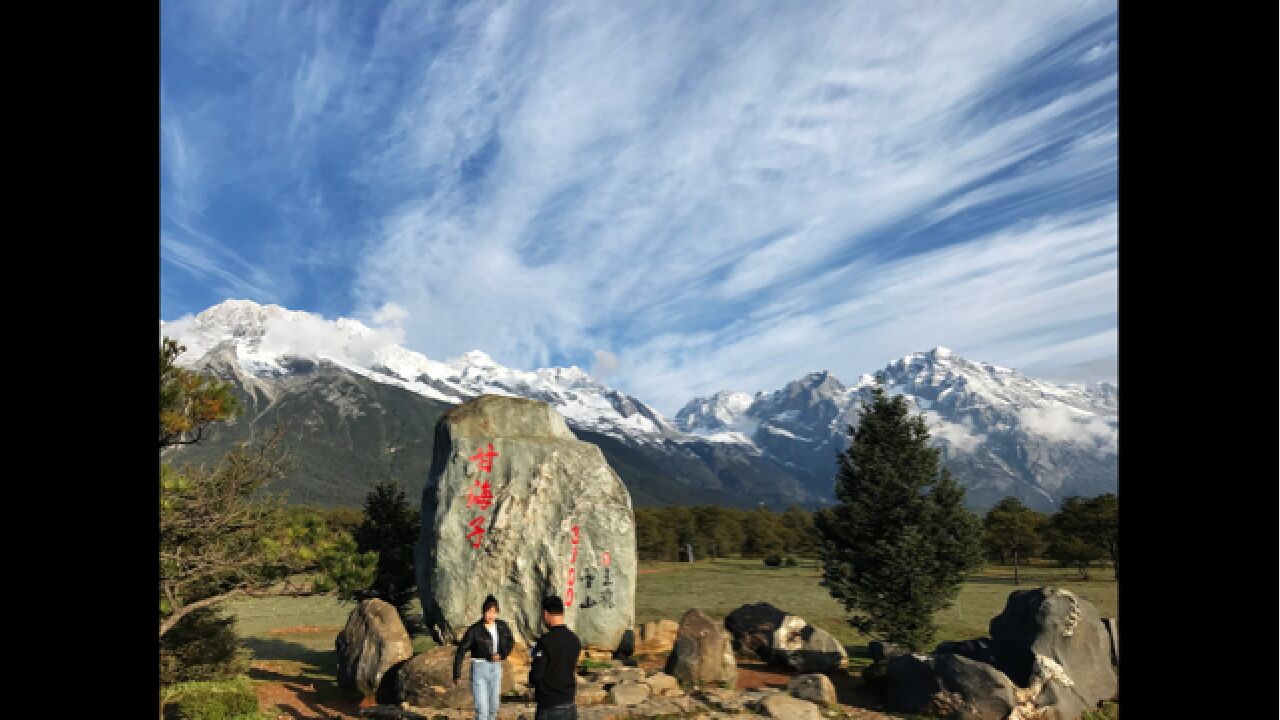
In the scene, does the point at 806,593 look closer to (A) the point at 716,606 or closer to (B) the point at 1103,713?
(A) the point at 716,606

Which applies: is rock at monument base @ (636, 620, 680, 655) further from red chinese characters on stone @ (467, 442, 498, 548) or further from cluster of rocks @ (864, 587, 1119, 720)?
cluster of rocks @ (864, 587, 1119, 720)

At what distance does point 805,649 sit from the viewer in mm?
13539

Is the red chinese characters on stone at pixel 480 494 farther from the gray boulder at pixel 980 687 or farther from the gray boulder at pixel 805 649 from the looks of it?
the gray boulder at pixel 980 687

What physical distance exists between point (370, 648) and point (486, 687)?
4.32 m

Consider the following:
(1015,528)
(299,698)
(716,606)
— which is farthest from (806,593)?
(299,698)

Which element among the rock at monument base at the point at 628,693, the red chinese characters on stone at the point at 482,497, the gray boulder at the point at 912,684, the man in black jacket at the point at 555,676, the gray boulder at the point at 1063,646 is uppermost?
the red chinese characters on stone at the point at 482,497

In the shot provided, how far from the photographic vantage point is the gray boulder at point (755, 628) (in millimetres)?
14250

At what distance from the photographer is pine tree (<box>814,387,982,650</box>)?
517 inches

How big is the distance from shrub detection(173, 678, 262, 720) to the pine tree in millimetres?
10701

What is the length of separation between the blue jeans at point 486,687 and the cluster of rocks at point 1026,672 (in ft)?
21.7

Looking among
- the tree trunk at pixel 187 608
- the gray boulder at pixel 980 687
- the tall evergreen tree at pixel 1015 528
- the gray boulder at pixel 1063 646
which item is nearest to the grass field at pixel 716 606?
the tree trunk at pixel 187 608
